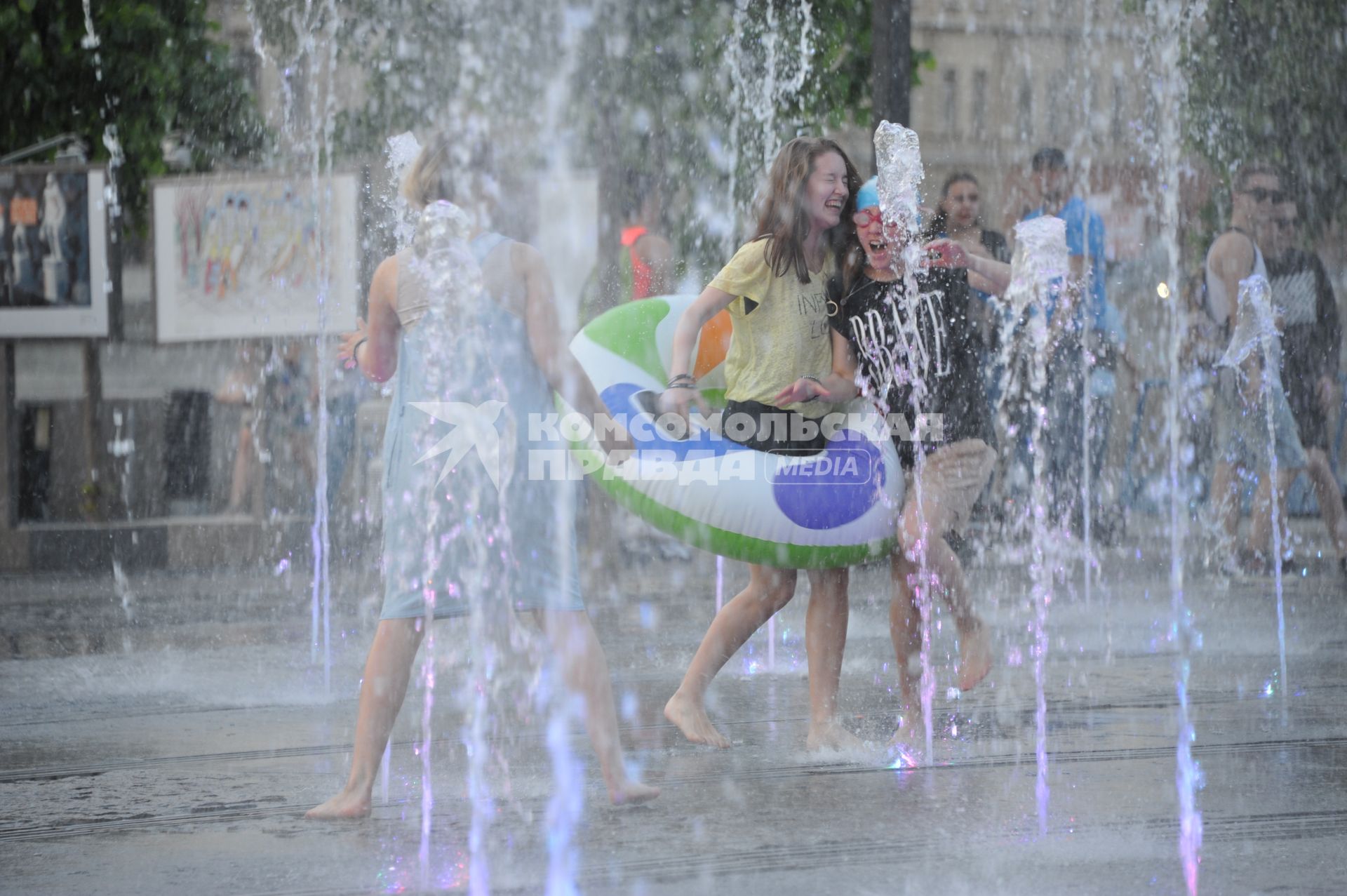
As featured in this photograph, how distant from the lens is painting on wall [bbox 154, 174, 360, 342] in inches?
414

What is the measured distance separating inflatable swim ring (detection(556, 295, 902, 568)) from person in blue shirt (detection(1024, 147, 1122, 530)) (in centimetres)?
353

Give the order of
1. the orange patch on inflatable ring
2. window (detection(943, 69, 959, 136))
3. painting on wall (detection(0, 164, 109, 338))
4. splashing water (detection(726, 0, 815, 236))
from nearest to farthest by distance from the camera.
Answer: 1. the orange patch on inflatable ring
2. painting on wall (detection(0, 164, 109, 338))
3. splashing water (detection(726, 0, 815, 236))
4. window (detection(943, 69, 959, 136))

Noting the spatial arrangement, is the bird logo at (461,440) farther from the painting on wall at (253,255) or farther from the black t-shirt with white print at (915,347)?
the painting on wall at (253,255)

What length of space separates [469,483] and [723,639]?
1.20 m

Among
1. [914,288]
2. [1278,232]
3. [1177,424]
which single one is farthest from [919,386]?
[1177,424]

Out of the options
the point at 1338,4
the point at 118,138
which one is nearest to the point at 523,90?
the point at 118,138

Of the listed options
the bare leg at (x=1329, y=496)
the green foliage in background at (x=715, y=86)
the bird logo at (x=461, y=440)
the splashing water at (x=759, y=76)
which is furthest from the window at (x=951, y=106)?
the bird logo at (x=461, y=440)

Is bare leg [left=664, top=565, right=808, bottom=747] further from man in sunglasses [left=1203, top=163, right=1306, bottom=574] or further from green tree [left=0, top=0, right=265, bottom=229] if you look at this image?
green tree [left=0, top=0, right=265, bottom=229]

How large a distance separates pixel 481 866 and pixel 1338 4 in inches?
508

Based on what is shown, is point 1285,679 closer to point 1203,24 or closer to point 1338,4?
point 1338,4

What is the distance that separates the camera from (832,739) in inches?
185

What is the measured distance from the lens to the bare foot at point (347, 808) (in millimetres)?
4055

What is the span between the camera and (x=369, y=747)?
405cm

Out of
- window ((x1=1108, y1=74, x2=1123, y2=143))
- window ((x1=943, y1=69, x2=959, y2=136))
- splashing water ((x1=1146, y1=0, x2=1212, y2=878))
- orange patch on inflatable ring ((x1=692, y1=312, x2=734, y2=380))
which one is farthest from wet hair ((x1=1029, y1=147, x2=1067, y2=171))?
window ((x1=943, y1=69, x2=959, y2=136))
